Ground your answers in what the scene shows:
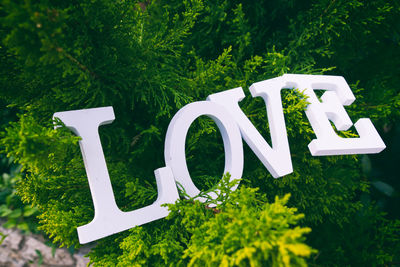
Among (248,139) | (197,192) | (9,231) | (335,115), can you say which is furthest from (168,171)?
(9,231)

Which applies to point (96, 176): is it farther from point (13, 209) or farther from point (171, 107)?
point (13, 209)

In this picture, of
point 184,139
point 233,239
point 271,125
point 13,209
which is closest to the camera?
point 233,239

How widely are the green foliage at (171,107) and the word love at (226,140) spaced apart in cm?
9

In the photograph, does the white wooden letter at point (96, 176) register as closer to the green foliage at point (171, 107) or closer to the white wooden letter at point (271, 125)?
the green foliage at point (171, 107)

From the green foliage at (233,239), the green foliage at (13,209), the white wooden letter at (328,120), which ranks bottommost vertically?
the green foliage at (13,209)

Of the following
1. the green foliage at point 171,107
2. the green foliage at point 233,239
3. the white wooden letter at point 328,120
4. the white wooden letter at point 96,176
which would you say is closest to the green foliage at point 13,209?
the green foliage at point 171,107

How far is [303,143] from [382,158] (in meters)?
1.89

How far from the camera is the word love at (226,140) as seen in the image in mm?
1085

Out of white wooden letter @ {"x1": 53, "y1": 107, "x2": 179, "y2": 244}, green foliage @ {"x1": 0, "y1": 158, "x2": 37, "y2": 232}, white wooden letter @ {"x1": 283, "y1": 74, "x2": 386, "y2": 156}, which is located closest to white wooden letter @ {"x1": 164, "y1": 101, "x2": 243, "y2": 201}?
white wooden letter @ {"x1": 53, "y1": 107, "x2": 179, "y2": 244}

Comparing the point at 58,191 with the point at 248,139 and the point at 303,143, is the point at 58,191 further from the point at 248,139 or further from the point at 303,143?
the point at 303,143

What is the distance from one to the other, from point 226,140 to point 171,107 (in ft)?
1.30

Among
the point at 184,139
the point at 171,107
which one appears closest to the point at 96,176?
the point at 184,139

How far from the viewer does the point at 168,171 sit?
121 centimetres

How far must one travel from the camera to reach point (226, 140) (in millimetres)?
1333
